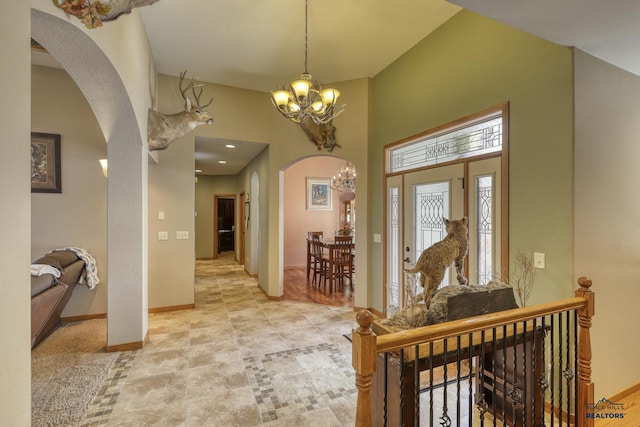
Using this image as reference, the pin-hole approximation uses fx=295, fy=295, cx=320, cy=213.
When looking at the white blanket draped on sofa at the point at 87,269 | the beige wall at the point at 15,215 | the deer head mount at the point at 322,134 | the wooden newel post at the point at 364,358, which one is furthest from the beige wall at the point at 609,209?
the white blanket draped on sofa at the point at 87,269

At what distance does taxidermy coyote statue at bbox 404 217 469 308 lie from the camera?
5.92 feet

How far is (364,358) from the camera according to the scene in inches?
47.1

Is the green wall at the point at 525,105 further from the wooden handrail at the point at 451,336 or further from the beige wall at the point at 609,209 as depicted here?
the wooden handrail at the point at 451,336

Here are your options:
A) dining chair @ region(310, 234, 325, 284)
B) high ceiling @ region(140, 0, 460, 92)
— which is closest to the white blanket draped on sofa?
high ceiling @ region(140, 0, 460, 92)

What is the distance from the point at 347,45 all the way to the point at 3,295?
373 cm

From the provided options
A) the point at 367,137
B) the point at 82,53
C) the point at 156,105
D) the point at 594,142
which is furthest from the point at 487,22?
the point at 156,105

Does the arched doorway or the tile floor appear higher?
the arched doorway

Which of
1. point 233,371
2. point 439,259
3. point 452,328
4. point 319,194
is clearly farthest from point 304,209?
point 452,328

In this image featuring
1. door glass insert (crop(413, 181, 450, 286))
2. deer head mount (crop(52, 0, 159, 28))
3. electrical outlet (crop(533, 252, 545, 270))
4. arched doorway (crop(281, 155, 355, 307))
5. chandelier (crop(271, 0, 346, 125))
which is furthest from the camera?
arched doorway (crop(281, 155, 355, 307))

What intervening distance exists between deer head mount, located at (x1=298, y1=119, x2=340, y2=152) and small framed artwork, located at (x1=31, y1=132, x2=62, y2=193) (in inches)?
130

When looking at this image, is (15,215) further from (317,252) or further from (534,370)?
(317,252)

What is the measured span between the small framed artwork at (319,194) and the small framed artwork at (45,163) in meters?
5.32

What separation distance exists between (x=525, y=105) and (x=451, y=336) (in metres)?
2.07

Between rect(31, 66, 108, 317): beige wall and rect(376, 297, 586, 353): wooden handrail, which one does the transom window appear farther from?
rect(31, 66, 108, 317): beige wall
